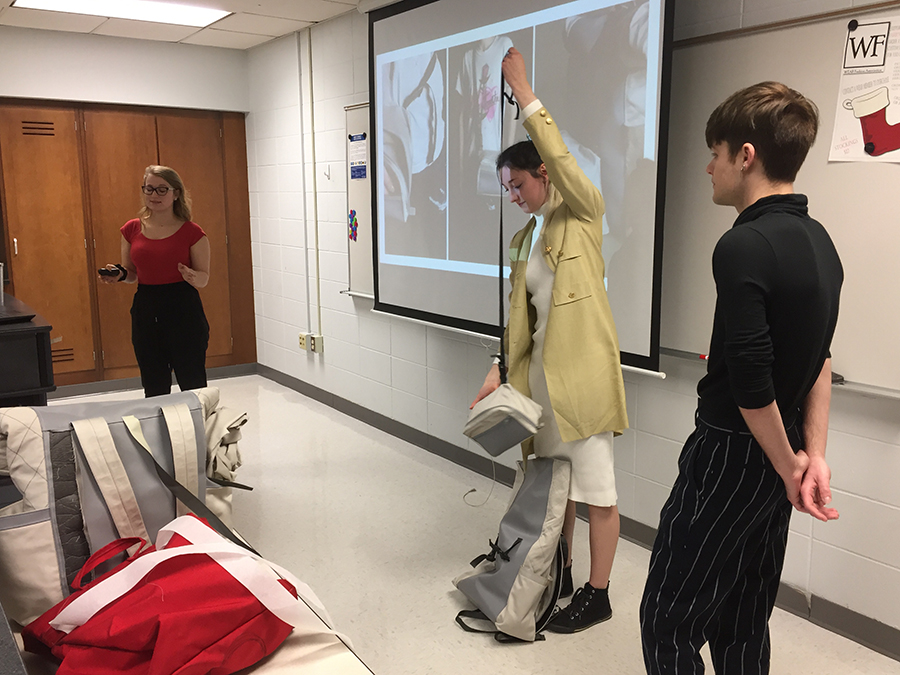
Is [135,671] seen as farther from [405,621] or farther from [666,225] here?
[666,225]

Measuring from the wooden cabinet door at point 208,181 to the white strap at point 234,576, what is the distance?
4643 millimetres

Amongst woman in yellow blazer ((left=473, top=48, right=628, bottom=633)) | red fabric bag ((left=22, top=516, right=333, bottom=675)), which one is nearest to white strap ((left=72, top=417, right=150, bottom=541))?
red fabric bag ((left=22, top=516, right=333, bottom=675))

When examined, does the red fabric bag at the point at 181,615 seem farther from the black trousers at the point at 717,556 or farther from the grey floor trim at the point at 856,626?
the grey floor trim at the point at 856,626

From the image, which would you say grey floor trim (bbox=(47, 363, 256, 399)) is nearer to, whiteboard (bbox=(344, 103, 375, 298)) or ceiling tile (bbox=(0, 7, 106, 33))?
whiteboard (bbox=(344, 103, 375, 298))

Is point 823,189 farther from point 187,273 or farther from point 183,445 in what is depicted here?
point 187,273

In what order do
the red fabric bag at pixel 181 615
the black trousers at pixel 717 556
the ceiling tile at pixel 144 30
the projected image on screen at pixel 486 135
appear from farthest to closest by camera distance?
the ceiling tile at pixel 144 30 → the projected image on screen at pixel 486 135 → the black trousers at pixel 717 556 → the red fabric bag at pixel 181 615

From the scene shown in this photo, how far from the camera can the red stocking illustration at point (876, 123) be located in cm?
200

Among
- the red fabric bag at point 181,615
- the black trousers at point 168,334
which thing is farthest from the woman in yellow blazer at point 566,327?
the black trousers at point 168,334

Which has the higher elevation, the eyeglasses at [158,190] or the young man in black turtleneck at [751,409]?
the eyeglasses at [158,190]

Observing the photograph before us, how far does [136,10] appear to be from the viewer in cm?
440

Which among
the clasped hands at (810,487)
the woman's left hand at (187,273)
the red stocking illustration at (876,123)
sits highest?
the red stocking illustration at (876,123)

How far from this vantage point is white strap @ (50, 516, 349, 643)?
3.97 feet

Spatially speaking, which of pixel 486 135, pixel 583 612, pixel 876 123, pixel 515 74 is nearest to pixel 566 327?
pixel 515 74

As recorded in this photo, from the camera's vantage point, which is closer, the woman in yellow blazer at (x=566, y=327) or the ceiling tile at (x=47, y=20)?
the woman in yellow blazer at (x=566, y=327)
